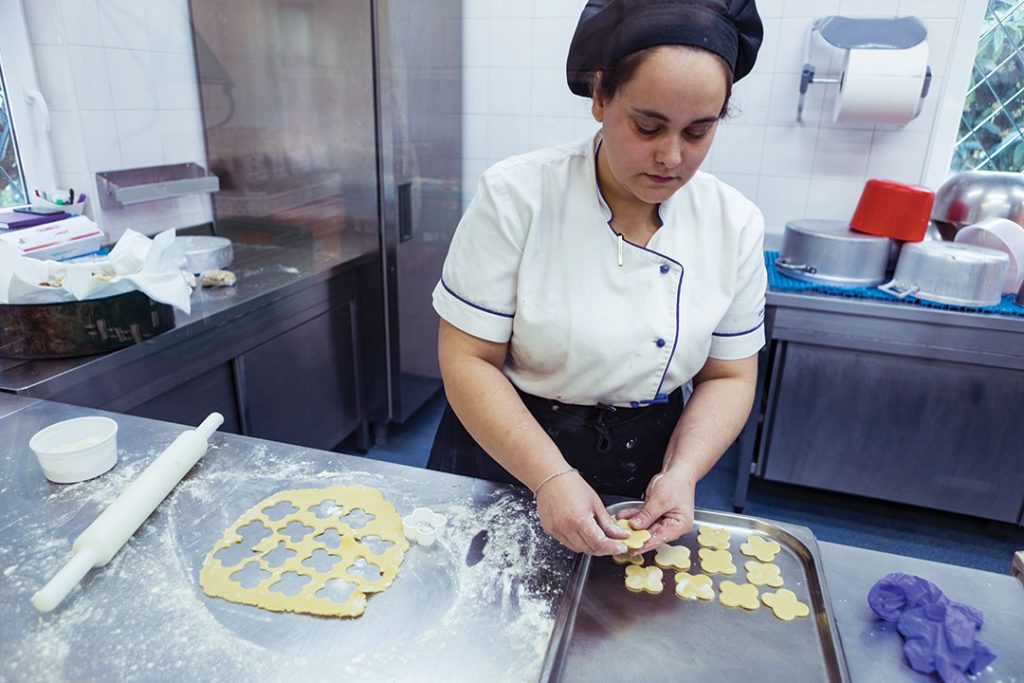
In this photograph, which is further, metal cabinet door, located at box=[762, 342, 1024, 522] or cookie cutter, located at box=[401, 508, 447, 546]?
metal cabinet door, located at box=[762, 342, 1024, 522]

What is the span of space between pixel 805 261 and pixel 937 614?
1652mm

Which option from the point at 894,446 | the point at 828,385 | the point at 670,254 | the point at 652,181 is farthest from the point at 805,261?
the point at 652,181

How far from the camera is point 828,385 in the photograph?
7.38ft

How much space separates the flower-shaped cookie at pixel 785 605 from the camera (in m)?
0.82

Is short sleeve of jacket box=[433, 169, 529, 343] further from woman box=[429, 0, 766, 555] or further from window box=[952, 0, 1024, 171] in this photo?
window box=[952, 0, 1024, 171]

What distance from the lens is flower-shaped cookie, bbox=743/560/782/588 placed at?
871 mm

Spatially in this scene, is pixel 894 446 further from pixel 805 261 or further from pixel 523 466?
pixel 523 466

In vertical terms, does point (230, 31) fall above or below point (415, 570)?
above

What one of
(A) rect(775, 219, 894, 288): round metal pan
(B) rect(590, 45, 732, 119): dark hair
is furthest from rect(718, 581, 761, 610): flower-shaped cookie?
(A) rect(775, 219, 894, 288): round metal pan

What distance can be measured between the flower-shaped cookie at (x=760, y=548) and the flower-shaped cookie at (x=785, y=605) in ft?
0.22

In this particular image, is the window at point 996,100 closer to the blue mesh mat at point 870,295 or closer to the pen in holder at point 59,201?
the blue mesh mat at point 870,295

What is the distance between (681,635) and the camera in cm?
79

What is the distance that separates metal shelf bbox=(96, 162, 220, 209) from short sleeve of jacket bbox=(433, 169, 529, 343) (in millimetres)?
1508

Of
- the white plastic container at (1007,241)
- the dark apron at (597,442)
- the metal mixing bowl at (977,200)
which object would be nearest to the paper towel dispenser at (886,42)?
the metal mixing bowl at (977,200)
